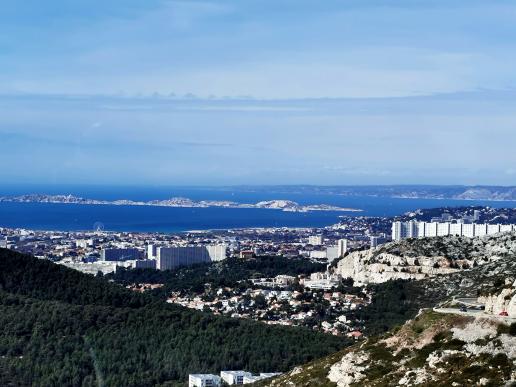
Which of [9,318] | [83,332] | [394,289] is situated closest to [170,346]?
[83,332]

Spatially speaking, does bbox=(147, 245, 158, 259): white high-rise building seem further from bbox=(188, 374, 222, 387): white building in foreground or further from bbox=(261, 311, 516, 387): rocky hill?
bbox=(261, 311, 516, 387): rocky hill

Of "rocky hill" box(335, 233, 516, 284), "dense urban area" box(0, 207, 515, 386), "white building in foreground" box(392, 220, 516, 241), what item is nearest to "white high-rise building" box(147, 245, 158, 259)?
"dense urban area" box(0, 207, 515, 386)

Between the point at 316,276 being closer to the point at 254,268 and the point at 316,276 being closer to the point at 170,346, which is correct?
the point at 254,268

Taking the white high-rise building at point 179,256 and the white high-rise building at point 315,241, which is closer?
the white high-rise building at point 179,256

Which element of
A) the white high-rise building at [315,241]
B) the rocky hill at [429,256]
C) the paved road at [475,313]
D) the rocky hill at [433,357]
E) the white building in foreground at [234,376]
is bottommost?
the white high-rise building at [315,241]

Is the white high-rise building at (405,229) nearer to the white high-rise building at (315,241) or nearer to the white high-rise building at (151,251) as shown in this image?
the white high-rise building at (315,241)

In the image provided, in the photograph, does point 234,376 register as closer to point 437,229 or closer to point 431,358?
point 431,358

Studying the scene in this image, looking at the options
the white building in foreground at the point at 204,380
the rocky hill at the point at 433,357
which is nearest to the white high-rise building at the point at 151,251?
the white building in foreground at the point at 204,380
